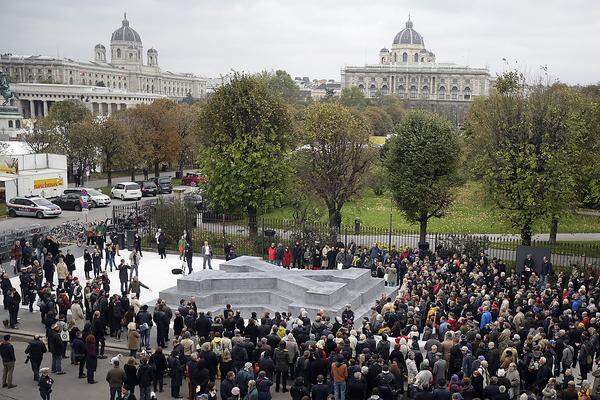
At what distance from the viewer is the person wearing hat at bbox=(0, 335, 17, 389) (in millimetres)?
15172

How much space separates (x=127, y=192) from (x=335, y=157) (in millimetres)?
19217

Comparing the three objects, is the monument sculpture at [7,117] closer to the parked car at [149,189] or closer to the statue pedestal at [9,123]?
the statue pedestal at [9,123]

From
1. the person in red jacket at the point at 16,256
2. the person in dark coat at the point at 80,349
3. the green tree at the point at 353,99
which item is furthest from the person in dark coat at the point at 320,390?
the green tree at the point at 353,99

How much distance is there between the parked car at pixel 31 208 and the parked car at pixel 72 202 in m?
2.67

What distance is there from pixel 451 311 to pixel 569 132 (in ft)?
43.7

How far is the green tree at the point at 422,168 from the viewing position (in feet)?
104

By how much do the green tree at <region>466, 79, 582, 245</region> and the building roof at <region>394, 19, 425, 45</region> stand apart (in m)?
173

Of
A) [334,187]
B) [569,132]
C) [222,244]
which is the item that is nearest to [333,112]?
[334,187]

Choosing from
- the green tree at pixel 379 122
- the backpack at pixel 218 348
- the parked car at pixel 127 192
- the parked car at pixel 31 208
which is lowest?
the backpack at pixel 218 348

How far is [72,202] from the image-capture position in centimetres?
4375

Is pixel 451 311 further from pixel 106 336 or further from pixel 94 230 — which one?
pixel 94 230

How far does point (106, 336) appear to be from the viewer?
63.5 ft

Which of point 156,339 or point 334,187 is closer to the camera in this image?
point 156,339

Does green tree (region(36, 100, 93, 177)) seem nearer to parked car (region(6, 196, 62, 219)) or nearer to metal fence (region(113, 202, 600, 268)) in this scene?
parked car (region(6, 196, 62, 219))
